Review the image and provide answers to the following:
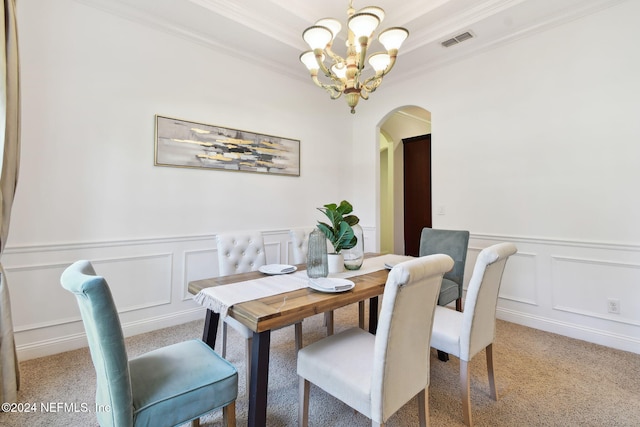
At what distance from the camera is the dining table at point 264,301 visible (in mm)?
1275

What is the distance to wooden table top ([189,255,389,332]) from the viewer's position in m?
1.24

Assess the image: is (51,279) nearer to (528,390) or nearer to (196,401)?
(196,401)

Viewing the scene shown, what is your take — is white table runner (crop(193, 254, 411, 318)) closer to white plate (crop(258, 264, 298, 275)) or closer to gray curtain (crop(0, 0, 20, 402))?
white plate (crop(258, 264, 298, 275))

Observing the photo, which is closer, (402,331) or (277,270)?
(402,331)

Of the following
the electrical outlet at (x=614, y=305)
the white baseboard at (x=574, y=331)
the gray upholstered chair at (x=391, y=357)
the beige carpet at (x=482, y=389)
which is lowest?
the beige carpet at (x=482, y=389)

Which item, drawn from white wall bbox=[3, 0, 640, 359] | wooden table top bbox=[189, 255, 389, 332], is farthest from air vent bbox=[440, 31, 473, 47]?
wooden table top bbox=[189, 255, 389, 332]

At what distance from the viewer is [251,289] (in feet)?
5.23

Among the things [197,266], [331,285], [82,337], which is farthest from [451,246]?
[82,337]

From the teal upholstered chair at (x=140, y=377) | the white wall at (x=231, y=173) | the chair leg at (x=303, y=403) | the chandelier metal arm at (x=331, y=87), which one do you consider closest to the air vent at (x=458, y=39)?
the white wall at (x=231, y=173)

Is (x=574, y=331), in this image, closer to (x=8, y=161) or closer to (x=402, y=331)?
(x=402, y=331)

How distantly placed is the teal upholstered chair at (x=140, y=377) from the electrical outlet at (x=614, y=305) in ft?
10.2

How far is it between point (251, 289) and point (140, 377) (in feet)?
1.96

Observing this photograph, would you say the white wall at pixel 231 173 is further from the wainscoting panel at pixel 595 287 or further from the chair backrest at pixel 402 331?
the chair backrest at pixel 402 331

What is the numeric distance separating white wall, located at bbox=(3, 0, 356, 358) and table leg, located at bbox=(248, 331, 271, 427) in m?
1.95
